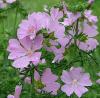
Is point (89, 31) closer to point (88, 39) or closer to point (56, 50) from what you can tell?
point (88, 39)

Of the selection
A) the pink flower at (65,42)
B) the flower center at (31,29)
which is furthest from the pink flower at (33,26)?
the pink flower at (65,42)

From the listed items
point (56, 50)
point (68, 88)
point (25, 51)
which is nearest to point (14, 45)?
point (25, 51)

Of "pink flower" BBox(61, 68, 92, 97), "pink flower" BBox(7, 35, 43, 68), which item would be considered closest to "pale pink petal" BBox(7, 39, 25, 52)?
"pink flower" BBox(7, 35, 43, 68)

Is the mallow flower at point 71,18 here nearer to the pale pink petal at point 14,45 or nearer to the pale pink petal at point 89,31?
the pale pink petal at point 89,31

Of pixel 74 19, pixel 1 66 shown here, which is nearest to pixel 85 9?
pixel 74 19

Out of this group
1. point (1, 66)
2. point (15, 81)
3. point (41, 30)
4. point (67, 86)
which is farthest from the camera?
point (1, 66)

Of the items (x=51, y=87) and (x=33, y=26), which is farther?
(x=51, y=87)

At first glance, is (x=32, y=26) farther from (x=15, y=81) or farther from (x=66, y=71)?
(x=15, y=81)
